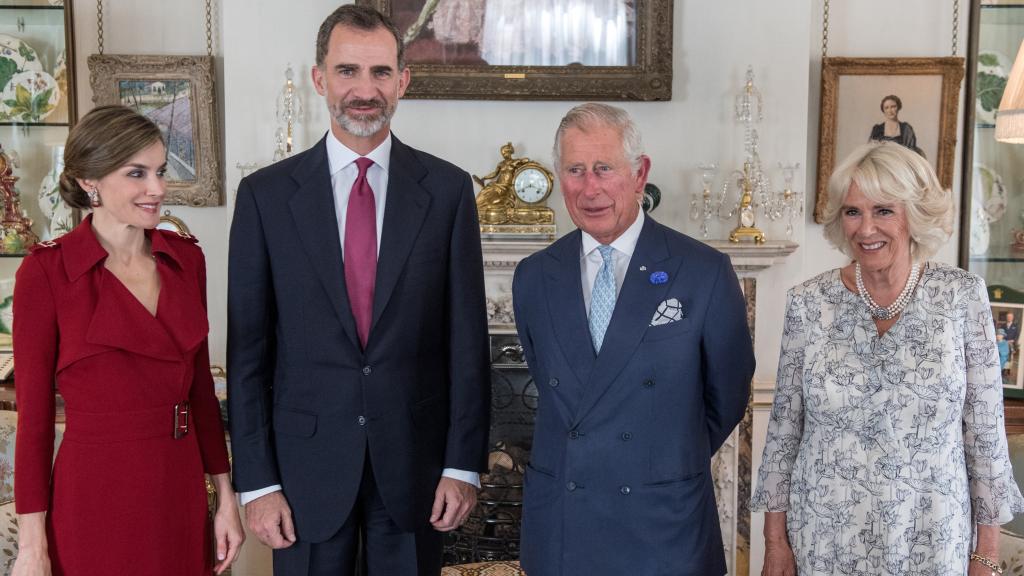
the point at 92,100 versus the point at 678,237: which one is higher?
the point at 92,100

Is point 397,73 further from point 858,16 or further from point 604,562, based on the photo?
point 858,16

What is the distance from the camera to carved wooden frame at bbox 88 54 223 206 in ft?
12.7

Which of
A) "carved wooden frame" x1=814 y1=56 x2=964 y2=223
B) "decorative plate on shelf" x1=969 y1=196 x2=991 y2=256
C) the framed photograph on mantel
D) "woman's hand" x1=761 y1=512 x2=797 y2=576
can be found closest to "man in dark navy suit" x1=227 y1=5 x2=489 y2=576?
"woman's hand" x1=761 y1=512 x2=797 y2=576

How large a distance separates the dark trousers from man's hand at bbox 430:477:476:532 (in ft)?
0.12

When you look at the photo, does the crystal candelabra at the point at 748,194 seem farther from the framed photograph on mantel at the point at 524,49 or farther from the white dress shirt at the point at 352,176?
the white dress shirt at the point at 352,176

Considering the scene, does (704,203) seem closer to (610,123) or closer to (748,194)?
(748,194)

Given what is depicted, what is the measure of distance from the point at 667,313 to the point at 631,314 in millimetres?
76

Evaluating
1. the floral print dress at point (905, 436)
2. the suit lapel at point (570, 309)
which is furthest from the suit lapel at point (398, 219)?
the floral print dress at point (905, 436)

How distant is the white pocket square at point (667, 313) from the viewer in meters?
1.91

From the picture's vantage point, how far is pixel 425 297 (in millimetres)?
2090

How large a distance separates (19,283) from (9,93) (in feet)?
7.81

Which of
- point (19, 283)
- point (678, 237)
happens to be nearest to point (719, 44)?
point (678, 237)

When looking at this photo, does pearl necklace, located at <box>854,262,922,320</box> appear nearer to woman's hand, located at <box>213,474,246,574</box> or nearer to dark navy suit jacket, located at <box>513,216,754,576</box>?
dark navy suit jacket, located at <box>513,216,754,576</box>

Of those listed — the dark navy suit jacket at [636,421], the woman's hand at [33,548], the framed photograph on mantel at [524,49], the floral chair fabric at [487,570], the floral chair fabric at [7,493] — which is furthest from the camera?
the framed photograph on mantel at [524,49]
